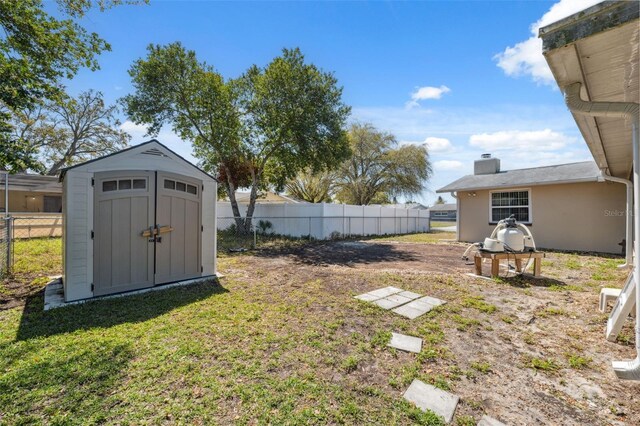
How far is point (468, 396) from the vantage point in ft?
7.16

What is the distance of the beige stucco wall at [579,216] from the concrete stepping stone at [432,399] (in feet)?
36.2

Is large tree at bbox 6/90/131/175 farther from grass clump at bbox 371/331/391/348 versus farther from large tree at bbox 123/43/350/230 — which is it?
grass clump at bbox 371/331/391/348

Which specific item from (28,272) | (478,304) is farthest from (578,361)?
(28,272)

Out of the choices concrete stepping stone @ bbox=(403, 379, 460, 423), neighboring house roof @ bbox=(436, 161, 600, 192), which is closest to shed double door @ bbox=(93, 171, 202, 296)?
concrete stepping stone @ bbox=(403, 379, 460, 423)

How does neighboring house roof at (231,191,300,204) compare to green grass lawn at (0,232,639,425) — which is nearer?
green grass lawn at (0,232,639,425)

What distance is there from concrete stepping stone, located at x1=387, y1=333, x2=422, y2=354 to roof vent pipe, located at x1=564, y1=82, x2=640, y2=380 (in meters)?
1.50

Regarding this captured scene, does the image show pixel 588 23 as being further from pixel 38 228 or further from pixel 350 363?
pixel 38 228

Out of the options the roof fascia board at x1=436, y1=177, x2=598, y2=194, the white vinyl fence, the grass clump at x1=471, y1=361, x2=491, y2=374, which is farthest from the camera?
the white vinyl fence

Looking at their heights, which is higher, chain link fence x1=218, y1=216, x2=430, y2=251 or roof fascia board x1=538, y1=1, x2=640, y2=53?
roof fascia board x1=538, y1=1, x2=640, y2=53

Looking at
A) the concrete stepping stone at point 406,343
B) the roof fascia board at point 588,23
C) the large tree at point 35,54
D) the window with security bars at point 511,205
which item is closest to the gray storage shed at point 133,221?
the large tree at point 35,54

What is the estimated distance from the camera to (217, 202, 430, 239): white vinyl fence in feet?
44.9

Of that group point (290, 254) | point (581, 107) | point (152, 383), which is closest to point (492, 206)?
point (290, 254)

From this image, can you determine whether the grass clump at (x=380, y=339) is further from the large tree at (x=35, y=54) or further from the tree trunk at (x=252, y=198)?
the tree trunk at (x=252, y=198)

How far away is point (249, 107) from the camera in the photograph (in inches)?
527
